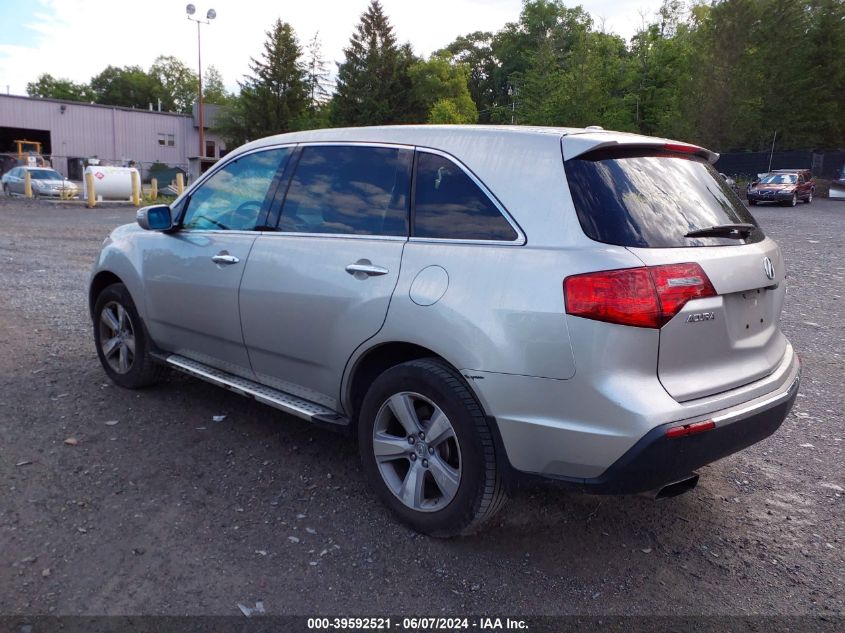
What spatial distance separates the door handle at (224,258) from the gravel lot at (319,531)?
3.59 ft

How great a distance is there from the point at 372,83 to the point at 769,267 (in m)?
65.0

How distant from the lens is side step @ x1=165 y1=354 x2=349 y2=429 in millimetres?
3449

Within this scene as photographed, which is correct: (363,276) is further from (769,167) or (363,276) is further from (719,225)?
(769,167)

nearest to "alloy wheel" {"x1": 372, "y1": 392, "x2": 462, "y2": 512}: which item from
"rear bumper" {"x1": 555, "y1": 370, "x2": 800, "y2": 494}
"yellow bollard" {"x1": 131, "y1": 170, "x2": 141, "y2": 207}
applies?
"rear bumper" {"x1": 555, "y1": 370, "x2": 800, "y2": 494}

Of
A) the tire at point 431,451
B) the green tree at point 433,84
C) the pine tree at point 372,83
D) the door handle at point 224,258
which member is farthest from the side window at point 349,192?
the green tree at point 433,84

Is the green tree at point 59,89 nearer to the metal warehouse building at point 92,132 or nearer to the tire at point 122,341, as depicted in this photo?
the metal warehouse building at point 92,132

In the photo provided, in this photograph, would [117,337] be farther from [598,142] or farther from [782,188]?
[782,188]

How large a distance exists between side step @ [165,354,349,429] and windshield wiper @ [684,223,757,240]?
1.84m

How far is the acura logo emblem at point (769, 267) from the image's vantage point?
119 inches

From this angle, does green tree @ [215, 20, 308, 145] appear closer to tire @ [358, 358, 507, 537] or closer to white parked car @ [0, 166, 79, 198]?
white parked car @ [0, 166, 79, 198]

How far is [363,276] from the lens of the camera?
3.22 m

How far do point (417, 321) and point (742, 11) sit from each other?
51452 millimetres

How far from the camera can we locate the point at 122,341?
497cm

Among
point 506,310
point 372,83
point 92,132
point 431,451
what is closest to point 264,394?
point 431,451
